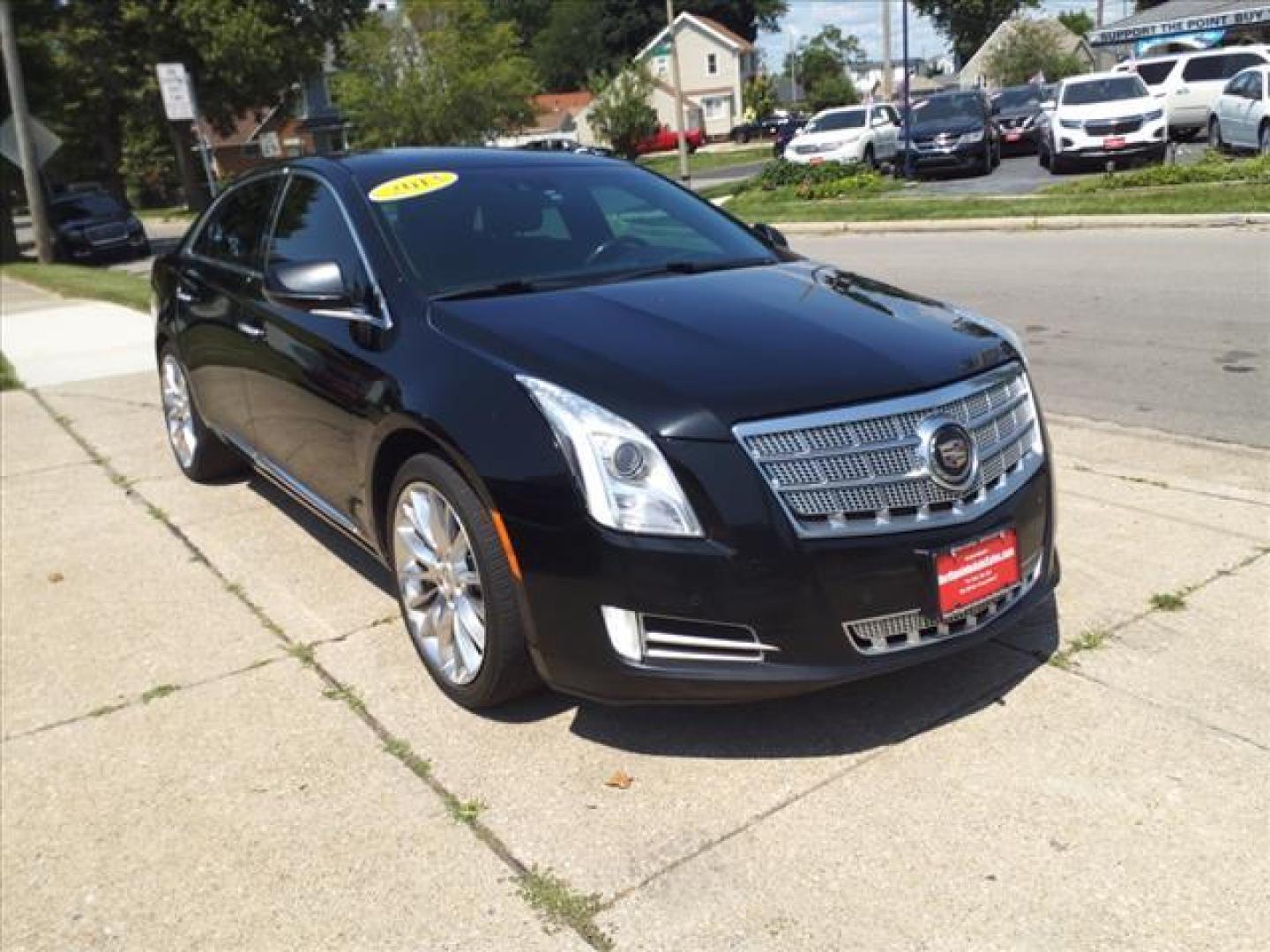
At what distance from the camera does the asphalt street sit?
658 cm

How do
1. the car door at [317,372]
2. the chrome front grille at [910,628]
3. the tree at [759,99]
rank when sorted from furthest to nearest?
1. the tree at [759,99]
2. the car door at [317,372]
3. the chrome front grille at [910,628]

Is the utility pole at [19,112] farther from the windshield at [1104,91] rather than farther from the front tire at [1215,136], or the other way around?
the front tire at [1215,136]

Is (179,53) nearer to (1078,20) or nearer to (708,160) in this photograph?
(708,160)

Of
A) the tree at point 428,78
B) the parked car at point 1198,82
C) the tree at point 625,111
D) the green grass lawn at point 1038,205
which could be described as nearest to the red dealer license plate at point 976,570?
the green grass lawn at point 1038,205

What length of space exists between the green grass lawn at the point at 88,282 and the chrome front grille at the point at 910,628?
13051 millimetres

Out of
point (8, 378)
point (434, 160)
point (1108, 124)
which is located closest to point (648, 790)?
point (434, 160)

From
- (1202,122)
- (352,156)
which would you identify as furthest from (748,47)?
(352,156)

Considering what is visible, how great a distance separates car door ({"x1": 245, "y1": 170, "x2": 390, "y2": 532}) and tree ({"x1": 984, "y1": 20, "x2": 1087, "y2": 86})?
185ft

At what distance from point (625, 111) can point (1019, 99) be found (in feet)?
78.5

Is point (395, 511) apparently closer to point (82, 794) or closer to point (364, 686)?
point (364, 686)

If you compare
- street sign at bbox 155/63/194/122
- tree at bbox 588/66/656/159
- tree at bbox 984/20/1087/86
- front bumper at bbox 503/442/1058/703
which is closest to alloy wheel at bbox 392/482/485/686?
front bumper at bbox 503/442/1058/703

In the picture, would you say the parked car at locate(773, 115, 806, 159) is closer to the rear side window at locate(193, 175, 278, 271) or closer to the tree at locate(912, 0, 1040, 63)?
the rear side window at locate(193, 175, 278, 271)

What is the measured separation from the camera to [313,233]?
4.40 metres

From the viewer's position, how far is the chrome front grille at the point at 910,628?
292cm
